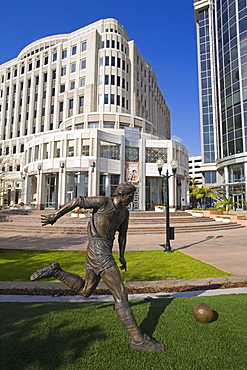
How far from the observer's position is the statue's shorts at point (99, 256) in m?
2.90

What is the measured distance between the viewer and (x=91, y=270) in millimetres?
3074

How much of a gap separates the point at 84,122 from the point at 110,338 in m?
40.0

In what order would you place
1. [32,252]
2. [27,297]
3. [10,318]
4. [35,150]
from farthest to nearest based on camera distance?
[35,150] < [32,252] < [27,297] < [10,318]

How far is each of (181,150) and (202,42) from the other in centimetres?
3708

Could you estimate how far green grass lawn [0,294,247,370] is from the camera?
8.16 ft

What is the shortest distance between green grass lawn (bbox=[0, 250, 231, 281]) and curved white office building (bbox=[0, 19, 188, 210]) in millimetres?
11020

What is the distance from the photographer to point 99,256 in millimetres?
2938

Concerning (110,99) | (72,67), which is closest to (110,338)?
(110,99)

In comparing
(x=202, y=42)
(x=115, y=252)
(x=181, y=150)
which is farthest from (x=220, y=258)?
(x=202, y=42)

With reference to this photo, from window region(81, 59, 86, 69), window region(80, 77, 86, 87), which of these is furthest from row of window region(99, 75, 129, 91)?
window region(81, 59, 86, 69)

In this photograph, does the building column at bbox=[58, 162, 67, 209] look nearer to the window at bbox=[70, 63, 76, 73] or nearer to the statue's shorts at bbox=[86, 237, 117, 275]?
the window at bbox=[70, 63, 76, 73]

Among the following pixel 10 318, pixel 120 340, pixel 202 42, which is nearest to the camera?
pixel 120 340

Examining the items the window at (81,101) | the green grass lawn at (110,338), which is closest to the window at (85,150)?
the window at (81,101)

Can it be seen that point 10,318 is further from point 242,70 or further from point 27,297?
point 242,70
